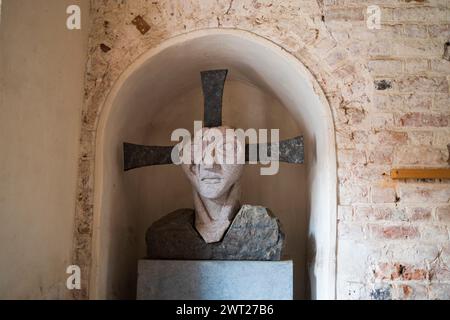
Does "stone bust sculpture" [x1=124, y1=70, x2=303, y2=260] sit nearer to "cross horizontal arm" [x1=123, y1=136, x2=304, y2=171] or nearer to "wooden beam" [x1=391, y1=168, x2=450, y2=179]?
"cross horizontal arm" [x1=123, y1=136, x2=304, y2=171]

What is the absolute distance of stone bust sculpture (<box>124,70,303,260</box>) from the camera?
2.35 metres

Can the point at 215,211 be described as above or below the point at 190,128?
below

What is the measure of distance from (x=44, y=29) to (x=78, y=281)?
1.14m

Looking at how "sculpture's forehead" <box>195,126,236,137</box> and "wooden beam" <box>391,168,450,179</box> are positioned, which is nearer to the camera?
"wooden beam" <box>391,168,450,179</box>

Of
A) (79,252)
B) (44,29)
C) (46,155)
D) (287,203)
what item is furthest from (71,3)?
(287,203)

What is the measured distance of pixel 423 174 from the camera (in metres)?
2.20

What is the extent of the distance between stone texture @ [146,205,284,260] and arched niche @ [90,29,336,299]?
234mm

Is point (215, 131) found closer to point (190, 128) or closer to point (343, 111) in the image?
point (343, 111)

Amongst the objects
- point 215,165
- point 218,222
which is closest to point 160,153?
point 215,165

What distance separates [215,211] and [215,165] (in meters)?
0.27

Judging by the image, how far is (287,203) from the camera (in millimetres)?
3010

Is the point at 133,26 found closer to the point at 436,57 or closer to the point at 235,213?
the point at 235,213

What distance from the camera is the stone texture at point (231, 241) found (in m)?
2.34

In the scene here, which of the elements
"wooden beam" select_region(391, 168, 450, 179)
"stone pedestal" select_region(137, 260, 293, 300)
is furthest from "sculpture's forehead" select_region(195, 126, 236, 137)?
"wooden beam" select_region(391, 168, 450, 179)
